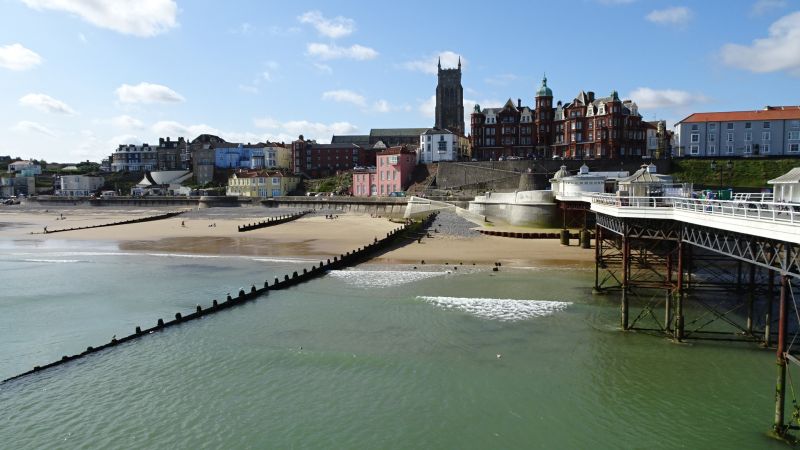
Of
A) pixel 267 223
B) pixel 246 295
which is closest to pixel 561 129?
pixel 267 223

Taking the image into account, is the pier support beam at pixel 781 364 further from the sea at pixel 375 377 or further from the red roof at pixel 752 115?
the red roof at pixel 752 115

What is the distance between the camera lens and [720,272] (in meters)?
34.9

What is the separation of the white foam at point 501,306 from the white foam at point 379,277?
511 cm

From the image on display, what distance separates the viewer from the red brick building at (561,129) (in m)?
88.2

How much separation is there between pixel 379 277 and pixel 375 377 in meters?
18.5

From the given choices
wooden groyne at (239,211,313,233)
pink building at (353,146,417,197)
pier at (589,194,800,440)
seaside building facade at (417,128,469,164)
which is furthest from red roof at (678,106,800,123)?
wooden groyne at (239,211,313,233)

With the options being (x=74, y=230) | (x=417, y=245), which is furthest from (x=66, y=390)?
(x=74, y=230)

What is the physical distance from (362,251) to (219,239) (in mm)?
22953

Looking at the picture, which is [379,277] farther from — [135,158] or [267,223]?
[135,158]

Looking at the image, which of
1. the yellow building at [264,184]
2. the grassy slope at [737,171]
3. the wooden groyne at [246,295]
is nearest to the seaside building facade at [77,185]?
the yellow building at [264,184]

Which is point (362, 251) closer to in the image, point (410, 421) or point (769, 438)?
point (410, 421)

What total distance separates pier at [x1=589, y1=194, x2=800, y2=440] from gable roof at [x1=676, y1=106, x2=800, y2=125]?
2253 inches

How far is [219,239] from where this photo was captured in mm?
60906

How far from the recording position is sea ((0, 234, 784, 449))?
15250mm
